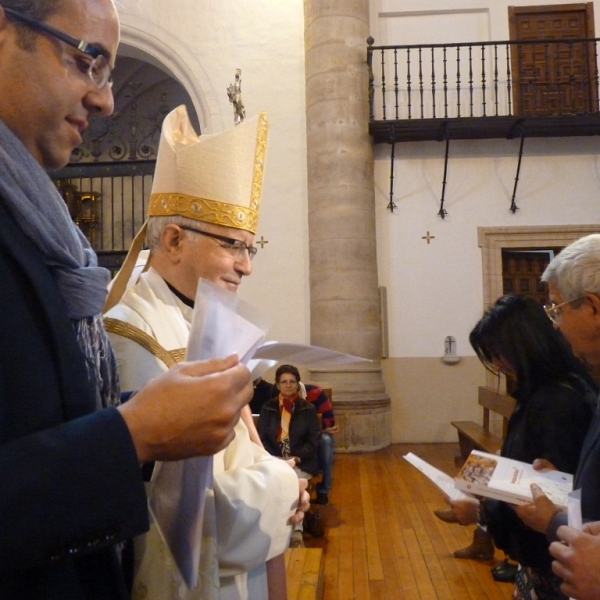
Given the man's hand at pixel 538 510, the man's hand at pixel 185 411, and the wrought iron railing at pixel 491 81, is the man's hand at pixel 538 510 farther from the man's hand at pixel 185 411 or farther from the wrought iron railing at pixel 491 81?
the wrought iron railing at pixel 491 81

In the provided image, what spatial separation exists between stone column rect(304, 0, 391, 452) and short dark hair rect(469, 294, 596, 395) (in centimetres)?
504

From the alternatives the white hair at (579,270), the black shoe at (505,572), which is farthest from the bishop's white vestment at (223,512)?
the black shoe at (505,572)

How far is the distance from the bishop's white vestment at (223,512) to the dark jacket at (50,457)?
304mm

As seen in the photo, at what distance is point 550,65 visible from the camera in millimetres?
8133

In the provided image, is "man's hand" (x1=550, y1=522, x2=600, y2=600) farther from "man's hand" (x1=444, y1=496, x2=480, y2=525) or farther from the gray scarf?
the gray scarf

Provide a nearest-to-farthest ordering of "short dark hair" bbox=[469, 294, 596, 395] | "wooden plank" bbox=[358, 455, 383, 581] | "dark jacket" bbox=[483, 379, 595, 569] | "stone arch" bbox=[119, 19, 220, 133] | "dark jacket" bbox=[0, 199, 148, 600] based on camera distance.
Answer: "dark jacket" bbox=[0, 199, 148, 600]
"dark jacket" bbox=[483, 379, 595, 569]
"short dark hair" bbox=[469, 294, 596, 395]
"wooden plank" bbox=[358, 455, 383, 581]
"stone arch" bbox=[119, 19, 220, 133]

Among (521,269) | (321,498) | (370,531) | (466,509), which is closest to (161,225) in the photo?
(466,509)

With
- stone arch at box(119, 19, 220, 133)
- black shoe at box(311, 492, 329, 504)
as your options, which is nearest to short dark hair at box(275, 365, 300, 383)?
black shoe at box(311, 492, 329, 504)

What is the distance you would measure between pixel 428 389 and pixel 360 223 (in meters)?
2.35

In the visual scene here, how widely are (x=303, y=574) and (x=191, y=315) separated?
197 centimetres

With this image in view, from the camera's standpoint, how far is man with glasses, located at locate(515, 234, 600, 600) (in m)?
1.30

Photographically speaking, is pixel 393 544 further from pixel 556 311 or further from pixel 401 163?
pixel 401 163

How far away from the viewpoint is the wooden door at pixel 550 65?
8.07 meters

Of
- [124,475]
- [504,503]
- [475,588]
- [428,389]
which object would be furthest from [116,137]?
[124,475]
